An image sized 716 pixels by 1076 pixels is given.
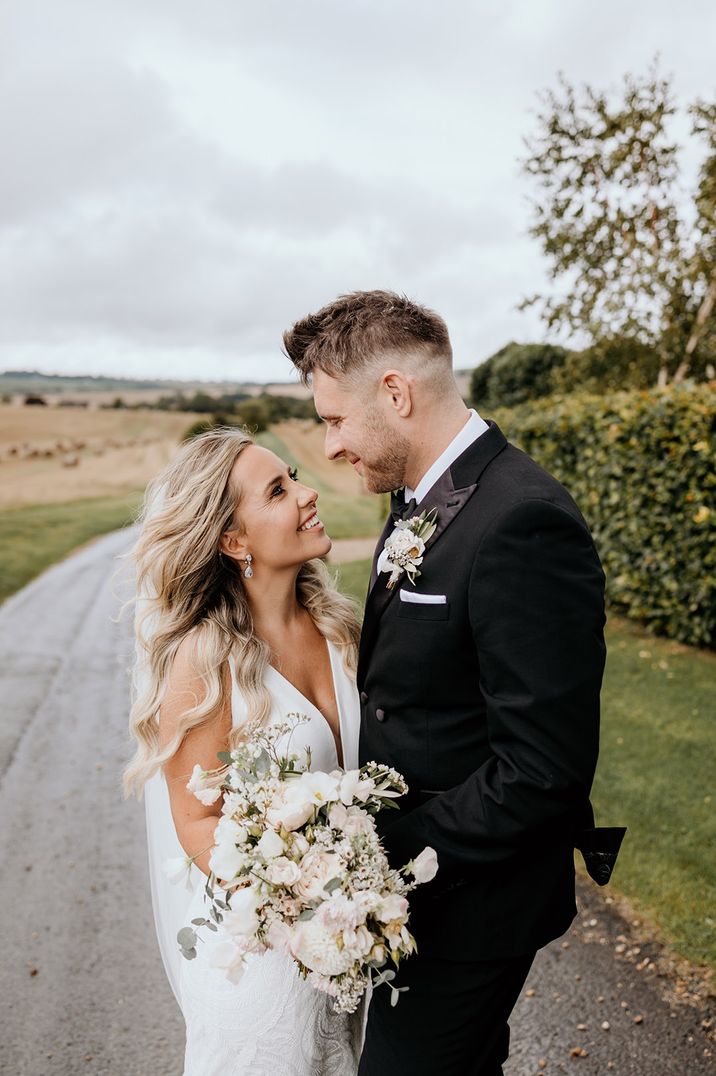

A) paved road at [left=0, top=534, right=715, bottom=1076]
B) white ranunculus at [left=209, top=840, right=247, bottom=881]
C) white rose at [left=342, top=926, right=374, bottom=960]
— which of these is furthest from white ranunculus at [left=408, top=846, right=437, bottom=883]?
paved road at [left=0, top=534, right=715, bottom=1076]

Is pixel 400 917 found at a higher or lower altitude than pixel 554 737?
lower

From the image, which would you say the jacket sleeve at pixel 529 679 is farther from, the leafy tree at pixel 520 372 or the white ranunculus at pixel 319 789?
the leafy tree at pixel 520 372

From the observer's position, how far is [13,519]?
90.3ft

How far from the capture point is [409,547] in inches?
92.4

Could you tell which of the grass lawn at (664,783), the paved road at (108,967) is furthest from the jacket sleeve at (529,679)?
the grass lawn at (664,783)

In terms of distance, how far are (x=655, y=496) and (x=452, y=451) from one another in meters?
7.42

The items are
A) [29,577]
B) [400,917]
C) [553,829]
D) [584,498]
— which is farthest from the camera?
[29,577]

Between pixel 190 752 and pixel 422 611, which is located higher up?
pixel 422 611

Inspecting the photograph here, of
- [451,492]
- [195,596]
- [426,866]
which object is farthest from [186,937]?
[451,492]

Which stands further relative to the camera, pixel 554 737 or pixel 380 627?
pixel 380 627

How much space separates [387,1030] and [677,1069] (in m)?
1.89

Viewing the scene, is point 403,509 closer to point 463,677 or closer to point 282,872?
point 463,677

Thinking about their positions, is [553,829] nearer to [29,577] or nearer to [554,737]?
[554,737]

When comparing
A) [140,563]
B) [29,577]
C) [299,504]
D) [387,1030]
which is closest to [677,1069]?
[387,1030]
